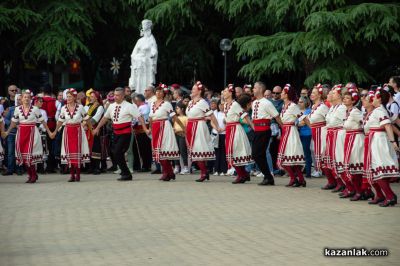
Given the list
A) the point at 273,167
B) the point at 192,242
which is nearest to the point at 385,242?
the point at 192,242

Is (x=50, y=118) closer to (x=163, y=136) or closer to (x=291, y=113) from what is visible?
(x=163, y=136)

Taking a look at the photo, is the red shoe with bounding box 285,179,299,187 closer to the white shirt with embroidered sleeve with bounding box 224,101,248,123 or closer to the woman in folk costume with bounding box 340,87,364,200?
the white shirt with embroidered sleeve with bounding box 224,101,248,123

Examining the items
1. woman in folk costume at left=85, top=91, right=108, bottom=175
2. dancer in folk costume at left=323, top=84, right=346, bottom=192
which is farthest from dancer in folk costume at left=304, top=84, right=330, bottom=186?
woman in folk costume at left=85, top=91, right=108, bottom=175

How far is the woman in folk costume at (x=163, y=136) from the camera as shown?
21.2 meters

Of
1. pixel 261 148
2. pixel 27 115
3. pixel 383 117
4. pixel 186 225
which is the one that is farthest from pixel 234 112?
pixel 186 225

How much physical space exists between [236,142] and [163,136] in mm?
1667

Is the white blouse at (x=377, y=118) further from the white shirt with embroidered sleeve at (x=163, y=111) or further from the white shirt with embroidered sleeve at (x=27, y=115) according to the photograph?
the white shirt with embroidered sleeve at (x=27, y=115)

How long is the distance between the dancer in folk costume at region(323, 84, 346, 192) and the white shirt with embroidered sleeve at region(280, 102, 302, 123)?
1.09 meters

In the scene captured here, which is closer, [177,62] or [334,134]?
[334,134]

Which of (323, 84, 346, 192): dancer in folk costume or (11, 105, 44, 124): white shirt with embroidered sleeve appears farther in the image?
(11, 105, 44, 124): white shirt with embroidered sleeve

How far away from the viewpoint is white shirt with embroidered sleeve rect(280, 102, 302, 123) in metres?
19.5

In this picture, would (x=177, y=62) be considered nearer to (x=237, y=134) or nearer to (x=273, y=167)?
(x=273, y=167)

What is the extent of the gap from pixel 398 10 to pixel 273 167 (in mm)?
8927

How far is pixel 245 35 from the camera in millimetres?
35000
